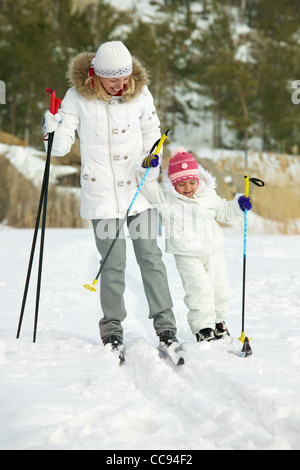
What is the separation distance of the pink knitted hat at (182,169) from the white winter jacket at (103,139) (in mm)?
225

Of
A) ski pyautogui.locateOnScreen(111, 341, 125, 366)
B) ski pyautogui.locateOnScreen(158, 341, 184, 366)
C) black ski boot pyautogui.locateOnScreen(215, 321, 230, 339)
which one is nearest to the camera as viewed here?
ski pyautogui.locateOnScreen(158, 341, 184, 366)

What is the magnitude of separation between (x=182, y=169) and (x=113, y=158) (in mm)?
389

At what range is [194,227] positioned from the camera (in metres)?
3.18

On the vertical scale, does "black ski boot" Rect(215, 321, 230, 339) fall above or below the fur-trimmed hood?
below

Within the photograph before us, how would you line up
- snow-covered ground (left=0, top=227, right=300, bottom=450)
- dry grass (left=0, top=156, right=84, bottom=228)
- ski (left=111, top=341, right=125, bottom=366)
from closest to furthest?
snow-covered ground (left=0, top=227, right=300, bottom=450) < ski (left=111, top=341, right=125, bottom=366) < dry grass (left=0, top=156, right=84, bottom=228)

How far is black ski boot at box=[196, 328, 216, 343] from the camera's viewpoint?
10.1 ft

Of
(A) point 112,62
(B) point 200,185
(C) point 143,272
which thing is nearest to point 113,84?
(A) point 112,62

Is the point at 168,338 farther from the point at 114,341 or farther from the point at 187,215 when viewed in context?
the point at 187,215

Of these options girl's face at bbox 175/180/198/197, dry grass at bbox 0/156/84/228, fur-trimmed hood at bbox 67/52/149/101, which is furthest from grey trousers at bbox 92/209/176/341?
dry grass at bbox 0/156/84/228

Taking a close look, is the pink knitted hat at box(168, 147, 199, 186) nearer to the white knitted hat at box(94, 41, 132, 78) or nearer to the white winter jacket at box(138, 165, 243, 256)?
the white winter jacket at box(138, 165, 243, 256)

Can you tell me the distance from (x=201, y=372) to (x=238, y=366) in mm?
184

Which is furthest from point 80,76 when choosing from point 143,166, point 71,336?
point 71,336
